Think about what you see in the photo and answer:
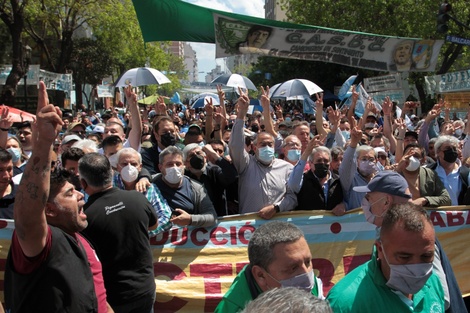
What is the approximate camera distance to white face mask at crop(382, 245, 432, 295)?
237 centimetres

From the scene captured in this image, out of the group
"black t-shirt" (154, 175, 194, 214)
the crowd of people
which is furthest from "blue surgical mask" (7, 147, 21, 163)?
"black t-shirt" (154, 175, 194, 214)

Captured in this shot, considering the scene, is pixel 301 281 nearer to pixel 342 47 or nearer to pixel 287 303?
pixel 287 303

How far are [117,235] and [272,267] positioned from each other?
4.85 ft

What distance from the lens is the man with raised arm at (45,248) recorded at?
2.43 metres

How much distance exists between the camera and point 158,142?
20.2 feet

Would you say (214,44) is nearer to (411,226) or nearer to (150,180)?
(150,180)

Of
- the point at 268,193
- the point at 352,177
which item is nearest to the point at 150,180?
the point at 268,193

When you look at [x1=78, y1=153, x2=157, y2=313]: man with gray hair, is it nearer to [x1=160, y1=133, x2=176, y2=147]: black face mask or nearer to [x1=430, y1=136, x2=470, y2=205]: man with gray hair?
[x1=160, y1=133, x2=176, y2=147]: black face mask

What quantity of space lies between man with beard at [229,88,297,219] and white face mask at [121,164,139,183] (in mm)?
958

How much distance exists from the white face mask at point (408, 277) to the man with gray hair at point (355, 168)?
2684 mm

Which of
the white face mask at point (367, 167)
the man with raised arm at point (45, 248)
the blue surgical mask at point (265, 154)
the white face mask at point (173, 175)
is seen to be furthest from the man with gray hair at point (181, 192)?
the man with raised arm at point (45, 248)

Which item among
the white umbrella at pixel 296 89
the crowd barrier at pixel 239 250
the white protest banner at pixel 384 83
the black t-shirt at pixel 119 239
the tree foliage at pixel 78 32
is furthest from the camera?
the tree foliage at pixel 78 32

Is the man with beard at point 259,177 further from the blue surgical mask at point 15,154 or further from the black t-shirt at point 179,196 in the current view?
the blue surgical mask at point 15,154

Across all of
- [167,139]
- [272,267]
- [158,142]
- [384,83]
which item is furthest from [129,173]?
[384,83]
